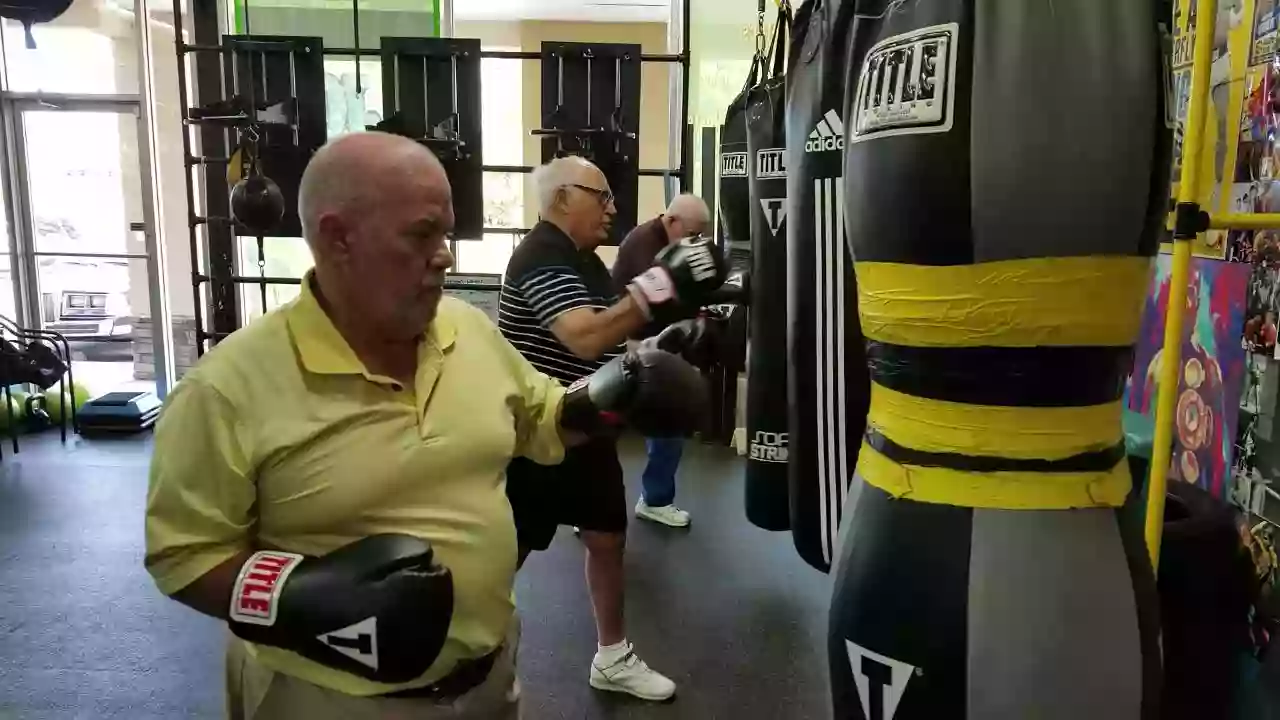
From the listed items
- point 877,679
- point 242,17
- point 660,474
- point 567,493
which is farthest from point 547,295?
point 242,17

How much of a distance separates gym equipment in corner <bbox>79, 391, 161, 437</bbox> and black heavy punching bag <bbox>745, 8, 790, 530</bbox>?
14.9 ft

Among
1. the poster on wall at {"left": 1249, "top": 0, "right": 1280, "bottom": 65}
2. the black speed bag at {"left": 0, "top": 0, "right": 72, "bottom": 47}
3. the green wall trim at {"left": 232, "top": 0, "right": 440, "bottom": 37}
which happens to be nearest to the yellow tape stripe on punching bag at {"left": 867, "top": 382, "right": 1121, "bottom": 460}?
the poster on wall at {"left": 1249, "top": 0, "right": 1280, "bottom": 65}

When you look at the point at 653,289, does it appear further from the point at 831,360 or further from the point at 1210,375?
the point at 1210,375

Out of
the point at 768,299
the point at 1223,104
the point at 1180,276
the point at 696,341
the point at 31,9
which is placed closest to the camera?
the point at 1180,276

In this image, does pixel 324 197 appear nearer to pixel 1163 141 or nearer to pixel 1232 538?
pixel 1163 141

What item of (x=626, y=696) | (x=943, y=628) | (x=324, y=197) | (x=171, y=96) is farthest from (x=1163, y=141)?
(x=171, y=96)

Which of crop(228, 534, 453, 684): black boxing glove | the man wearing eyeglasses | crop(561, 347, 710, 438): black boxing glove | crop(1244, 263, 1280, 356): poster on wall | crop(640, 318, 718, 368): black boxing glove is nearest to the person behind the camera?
crop(228, 534, 453, 684): black boxing glove

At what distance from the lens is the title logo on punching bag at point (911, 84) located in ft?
3.36

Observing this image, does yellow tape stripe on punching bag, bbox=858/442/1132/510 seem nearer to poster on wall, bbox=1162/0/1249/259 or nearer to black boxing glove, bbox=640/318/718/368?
poster on wall, bbox=1162/0/1249/259

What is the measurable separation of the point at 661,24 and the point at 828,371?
5880 millimetres

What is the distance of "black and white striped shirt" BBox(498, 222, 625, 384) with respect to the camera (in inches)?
88.3

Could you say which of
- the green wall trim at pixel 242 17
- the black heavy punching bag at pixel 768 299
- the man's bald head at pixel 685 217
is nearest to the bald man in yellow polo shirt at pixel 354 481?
the black heavy punching bag at pixel 768 299

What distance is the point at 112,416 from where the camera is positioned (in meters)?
5.57

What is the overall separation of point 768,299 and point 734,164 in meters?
0.77
